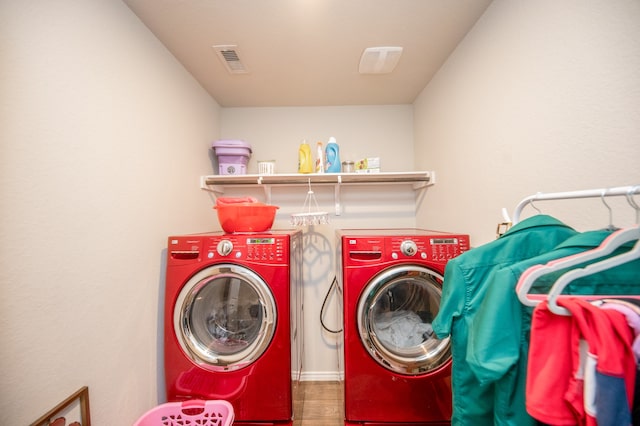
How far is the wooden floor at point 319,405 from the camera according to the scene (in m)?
1.78

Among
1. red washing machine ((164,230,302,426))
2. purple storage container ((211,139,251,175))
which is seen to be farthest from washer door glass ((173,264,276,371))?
purple storage container ((211,139,251,175))

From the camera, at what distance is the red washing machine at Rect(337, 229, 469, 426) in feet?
4.53

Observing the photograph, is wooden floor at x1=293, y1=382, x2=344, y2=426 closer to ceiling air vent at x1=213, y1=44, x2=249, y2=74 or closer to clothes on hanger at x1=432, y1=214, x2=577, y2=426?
clothes on hanger at x1=432, y1=214, x2=577, y2=426

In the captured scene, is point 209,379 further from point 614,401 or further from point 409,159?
point 409,159

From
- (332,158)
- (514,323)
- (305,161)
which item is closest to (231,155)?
(305,161)

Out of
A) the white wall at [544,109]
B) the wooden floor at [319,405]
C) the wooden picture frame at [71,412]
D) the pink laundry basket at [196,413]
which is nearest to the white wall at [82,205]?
the wooden picture frame at [71,412]

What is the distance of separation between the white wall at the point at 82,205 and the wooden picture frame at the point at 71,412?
1.0 inches

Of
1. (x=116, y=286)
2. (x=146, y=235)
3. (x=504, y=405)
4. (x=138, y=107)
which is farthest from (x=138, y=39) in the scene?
(x=504, y=405)

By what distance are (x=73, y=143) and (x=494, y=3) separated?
211 cm

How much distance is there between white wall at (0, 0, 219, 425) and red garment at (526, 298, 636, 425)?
153 centimetres

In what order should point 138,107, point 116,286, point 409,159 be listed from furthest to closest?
1. point 409,159
2. point 138,107
3. point 116,286

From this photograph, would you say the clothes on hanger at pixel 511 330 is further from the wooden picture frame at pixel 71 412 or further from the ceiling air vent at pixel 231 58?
the ceiling air vent at pixel 231 58

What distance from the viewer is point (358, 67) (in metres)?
1.82

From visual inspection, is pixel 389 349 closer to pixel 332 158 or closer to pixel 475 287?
pixel 475 287
